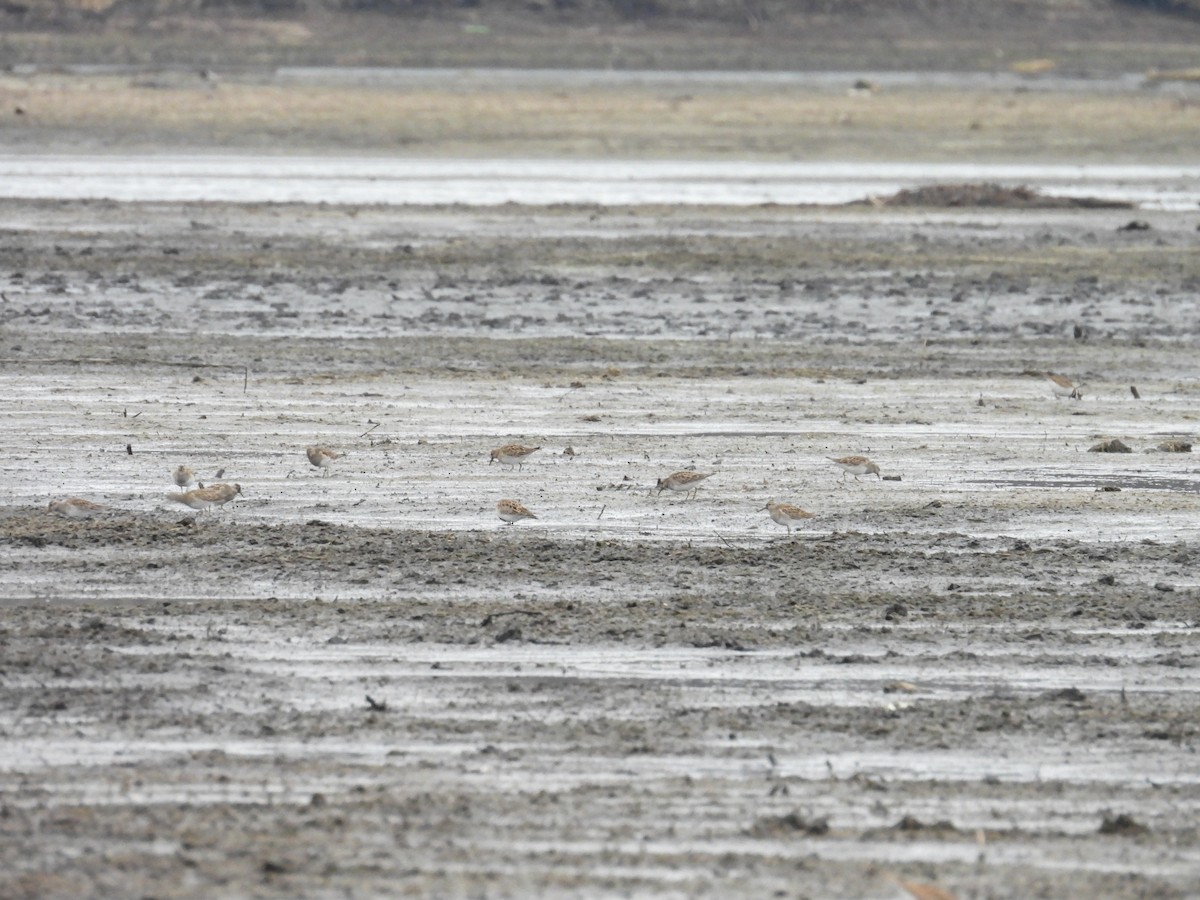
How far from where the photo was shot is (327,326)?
1530cm

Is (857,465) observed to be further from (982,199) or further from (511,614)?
(982,199)

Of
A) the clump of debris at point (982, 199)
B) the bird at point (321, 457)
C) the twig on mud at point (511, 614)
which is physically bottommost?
the clump of debris at point (982, 199)

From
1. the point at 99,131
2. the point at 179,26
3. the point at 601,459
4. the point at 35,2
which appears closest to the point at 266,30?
the point at 179,26

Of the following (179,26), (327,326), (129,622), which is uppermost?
(129,622)

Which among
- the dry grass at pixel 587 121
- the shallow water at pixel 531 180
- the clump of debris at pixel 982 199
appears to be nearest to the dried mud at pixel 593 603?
the clump of debris at pixel 982 199

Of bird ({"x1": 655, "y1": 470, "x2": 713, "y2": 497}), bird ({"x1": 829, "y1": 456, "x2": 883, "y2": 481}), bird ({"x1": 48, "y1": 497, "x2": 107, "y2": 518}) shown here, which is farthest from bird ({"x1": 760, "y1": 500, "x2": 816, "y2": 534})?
bird ({"x1": 48, "y1": 497, "x2": 107, "y2": 518})

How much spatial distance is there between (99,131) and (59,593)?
25935 millimetres

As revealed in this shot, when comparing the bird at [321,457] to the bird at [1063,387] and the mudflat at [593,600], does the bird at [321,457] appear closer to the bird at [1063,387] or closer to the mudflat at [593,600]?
the mudflat at [593,600]

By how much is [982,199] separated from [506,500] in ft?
52.8

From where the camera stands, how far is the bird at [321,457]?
10.3m

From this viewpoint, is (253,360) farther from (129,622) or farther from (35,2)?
(35,2)

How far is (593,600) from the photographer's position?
26.7ft

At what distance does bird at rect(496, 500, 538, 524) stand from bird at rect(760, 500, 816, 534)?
1232 mm

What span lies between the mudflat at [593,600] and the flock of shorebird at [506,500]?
8cm
